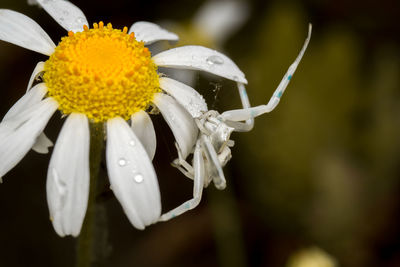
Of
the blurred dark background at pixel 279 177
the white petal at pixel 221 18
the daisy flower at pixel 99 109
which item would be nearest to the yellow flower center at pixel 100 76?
the daisy flower at pixel 99 109

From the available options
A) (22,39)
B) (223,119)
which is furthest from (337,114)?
(22,39)

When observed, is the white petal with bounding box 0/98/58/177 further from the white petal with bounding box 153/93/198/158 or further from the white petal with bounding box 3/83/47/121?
the white petal with bounding box 153/93/198/158

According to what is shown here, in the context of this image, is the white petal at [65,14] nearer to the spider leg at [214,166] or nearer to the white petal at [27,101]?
the white petal at [27,101]

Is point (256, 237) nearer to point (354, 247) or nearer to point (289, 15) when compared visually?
point (354, 247)

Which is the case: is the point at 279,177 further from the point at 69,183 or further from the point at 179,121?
the point at 69,183

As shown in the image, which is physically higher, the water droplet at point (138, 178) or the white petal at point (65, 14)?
the white petal at point (65, 14)

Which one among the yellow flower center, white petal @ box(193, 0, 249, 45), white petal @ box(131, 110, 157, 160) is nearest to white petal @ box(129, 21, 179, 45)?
the yellow flower center

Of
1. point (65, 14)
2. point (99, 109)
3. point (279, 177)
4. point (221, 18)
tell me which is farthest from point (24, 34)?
point (221, 18)

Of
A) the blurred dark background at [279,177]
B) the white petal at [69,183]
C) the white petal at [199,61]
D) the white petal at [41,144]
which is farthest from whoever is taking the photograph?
Result: the blurred dark background at [279,177]
